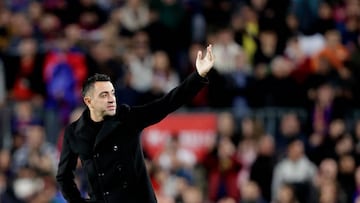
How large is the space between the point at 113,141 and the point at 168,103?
61 cm

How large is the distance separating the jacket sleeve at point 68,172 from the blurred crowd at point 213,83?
16.9 feet

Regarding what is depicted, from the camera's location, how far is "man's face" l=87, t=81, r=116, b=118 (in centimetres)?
942

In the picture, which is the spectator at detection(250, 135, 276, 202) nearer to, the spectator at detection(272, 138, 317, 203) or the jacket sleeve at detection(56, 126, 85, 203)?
the spectator at detection(272, 138, 317, 203)

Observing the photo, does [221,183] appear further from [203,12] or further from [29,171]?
[203,12]

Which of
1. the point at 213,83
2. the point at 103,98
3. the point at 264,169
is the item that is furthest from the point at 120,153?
the point at 213,83

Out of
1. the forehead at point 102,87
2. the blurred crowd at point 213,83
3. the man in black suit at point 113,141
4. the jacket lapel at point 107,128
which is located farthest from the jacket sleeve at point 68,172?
the blurred crowd at point 213,83

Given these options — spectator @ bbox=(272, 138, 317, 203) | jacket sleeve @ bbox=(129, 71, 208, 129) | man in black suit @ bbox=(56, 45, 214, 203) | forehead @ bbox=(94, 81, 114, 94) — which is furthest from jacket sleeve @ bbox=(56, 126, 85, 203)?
spectator @ bbox=(272, 138, 317, 203)

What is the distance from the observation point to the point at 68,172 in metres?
9.89

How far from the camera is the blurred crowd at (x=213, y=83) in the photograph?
15.5m

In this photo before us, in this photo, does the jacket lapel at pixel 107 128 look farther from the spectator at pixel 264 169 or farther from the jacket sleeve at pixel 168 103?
the spectator at pixel 264 169

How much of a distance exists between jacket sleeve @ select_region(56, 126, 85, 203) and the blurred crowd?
516 centimetres

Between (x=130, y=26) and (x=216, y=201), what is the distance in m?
4.39

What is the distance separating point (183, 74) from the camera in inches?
707

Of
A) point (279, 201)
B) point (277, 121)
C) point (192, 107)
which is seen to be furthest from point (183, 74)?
point (279, 201)
